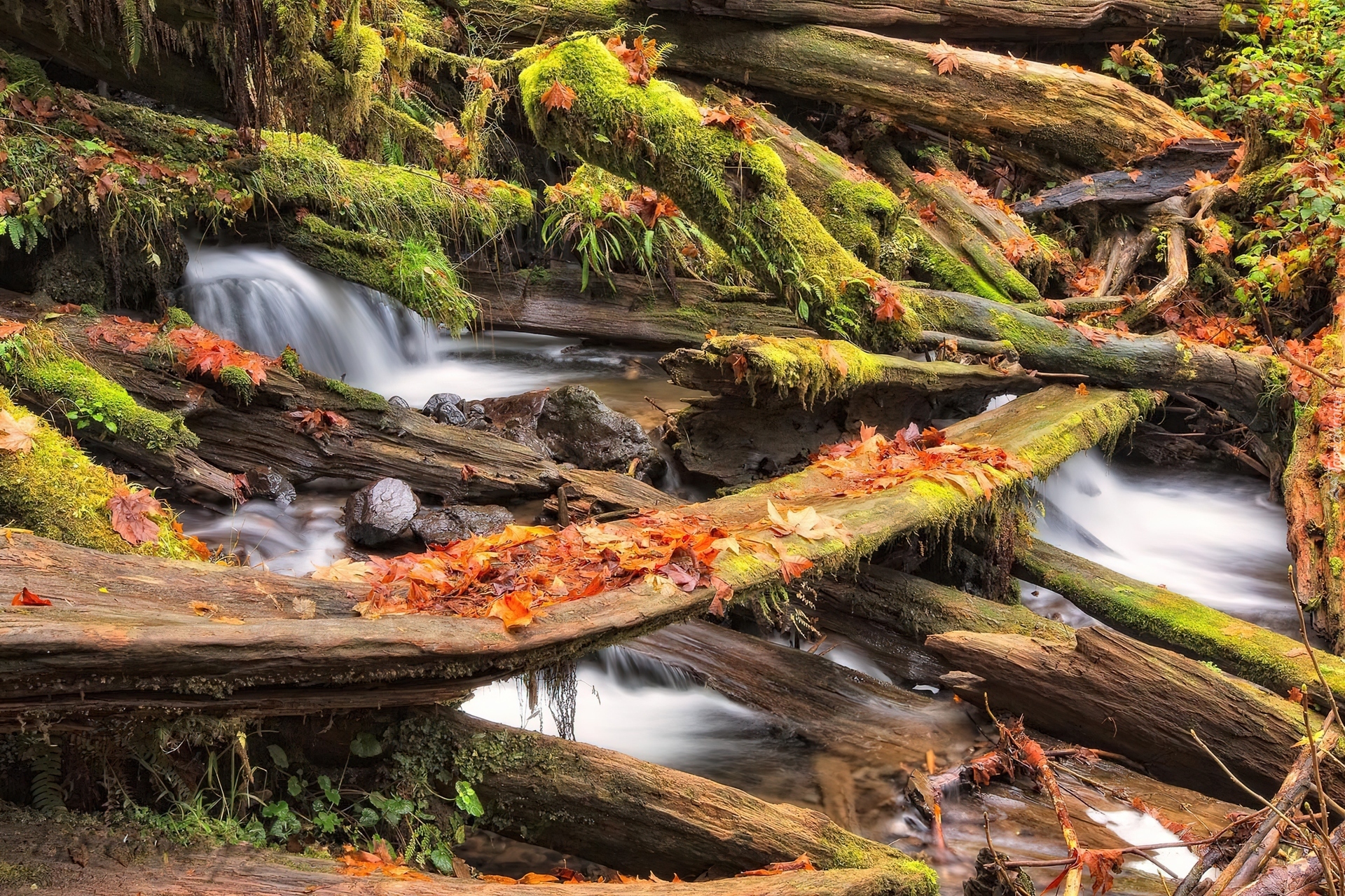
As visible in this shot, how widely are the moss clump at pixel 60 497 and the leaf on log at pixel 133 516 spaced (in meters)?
0.02

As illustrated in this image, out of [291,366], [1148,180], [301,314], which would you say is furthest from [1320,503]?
[301,314]

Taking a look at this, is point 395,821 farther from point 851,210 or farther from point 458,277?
point 851,210

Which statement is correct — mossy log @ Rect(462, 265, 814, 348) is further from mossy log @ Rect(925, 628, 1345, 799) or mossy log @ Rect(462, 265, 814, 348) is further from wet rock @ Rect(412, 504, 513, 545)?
mossy log @ Rect(925, 628, 1345, 799)

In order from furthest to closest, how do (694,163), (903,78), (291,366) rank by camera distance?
(903,78) < (694,163) < (291,366)

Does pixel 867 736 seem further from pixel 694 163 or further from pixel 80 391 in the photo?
pixel 80 391

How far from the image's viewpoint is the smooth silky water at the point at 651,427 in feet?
14.1

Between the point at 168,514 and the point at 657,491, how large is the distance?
2805mm

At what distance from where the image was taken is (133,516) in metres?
3.54

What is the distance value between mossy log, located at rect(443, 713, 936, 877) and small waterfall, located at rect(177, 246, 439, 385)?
4591 mm

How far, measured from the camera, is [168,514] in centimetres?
388

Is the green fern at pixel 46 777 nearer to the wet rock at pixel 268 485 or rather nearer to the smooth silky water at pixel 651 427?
the smooth silky water at pixel 651 427

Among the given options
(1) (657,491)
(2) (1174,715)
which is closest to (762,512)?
(1) (657,491)

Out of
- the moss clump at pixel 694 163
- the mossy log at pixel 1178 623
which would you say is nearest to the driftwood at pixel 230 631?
the mossy log at pixel 1178 623

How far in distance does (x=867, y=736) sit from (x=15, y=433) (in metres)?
3.91
